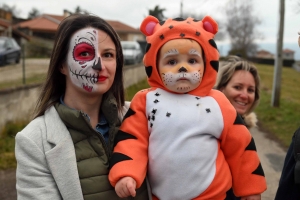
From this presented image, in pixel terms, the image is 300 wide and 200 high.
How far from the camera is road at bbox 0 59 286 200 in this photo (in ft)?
15.6

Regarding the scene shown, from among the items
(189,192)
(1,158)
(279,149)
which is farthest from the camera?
(279,149)

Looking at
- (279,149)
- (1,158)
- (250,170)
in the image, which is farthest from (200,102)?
(279,149)

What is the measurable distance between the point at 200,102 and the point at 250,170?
0.50 m

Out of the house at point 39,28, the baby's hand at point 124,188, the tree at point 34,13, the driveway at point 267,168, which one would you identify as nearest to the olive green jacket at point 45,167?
the baby's hand at point 124,188

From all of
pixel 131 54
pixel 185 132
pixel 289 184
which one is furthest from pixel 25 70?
pixel 131 54

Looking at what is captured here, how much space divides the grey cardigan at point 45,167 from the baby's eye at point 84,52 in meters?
→ 0.47

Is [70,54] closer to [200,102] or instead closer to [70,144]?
[70,144]

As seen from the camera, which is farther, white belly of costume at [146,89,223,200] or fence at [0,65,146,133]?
fence at [0,65,146,133]

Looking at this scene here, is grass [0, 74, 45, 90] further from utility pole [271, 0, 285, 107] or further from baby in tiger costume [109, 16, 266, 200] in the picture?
utility pole [271, 0, 285, 107]

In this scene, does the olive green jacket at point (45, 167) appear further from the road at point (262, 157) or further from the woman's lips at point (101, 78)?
the road at point (262, 157)

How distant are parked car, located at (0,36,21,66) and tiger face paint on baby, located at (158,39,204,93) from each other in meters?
10.2

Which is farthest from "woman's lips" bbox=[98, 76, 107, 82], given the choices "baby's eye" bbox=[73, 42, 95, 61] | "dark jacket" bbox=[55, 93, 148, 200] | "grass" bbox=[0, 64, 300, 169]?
"grass" bbox=[0, 64, 300, 169]

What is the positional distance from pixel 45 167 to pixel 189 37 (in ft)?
3.51

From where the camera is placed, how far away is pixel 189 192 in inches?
77.0
